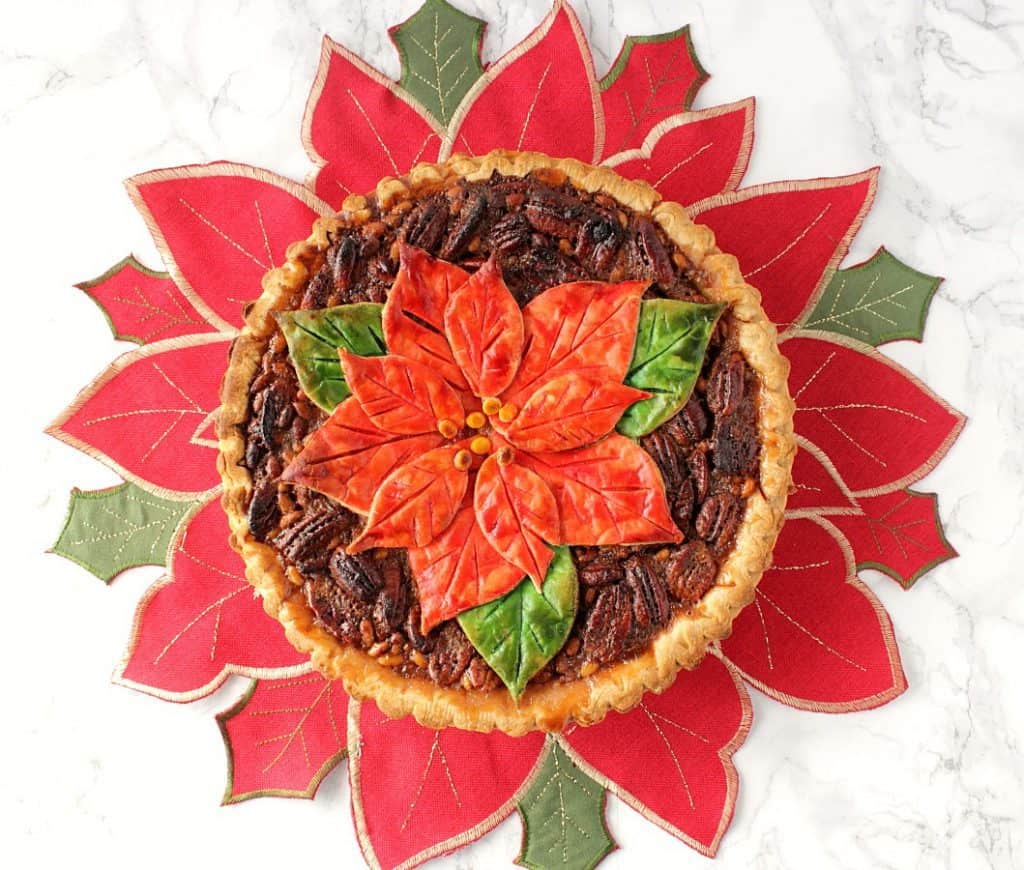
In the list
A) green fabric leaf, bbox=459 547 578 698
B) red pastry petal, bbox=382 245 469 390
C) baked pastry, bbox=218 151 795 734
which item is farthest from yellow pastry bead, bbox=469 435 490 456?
green fabric leaf, bbox=459 547 578 698

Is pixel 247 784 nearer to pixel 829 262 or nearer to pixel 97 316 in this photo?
pixel 97 316

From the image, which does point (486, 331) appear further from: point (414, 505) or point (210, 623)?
point (210, 623)

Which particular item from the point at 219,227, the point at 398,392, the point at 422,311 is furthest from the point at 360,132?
the point at 398,392

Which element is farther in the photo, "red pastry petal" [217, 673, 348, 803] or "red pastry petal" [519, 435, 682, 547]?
"red pastry petal" [217, 673, 348, 803]

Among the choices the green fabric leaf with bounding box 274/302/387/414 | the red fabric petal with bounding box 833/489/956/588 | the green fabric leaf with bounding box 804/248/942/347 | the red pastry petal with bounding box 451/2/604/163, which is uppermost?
the red pastry petal with bounding box 451/2/604/163

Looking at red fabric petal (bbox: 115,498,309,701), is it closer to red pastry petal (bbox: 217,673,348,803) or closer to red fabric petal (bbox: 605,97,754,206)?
red pastry petal (bbox: 217,673,348,803)

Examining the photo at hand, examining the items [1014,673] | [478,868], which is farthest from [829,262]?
[478,868]

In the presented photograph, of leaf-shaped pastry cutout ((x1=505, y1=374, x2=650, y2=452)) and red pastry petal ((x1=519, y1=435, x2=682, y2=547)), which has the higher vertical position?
leaf-shaped pastry cutout ((x1=505, y1=374, x2=650, y2=452))
